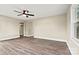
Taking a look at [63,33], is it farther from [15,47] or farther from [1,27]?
[1,27]

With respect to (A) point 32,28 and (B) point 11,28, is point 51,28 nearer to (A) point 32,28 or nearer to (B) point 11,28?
(A) point 32,28

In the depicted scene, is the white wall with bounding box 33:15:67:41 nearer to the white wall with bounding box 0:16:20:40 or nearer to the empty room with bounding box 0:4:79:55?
the empty room with bounding box 0:4:79:55

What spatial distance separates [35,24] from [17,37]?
1.51 feet

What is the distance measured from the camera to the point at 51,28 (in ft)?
6.33

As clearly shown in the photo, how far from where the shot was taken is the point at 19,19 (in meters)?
1.70

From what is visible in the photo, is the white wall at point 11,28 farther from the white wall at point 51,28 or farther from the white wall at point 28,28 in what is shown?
the white wall at point 51,28

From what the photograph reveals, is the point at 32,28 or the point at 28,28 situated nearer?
the point at 28,28

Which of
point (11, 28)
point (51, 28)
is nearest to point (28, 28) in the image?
point (11, 28)

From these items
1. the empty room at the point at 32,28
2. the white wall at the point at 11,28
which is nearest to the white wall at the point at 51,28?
the empty room at the point at 32,28

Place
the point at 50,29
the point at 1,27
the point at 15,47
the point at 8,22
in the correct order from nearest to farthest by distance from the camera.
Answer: the point at 1,27 → the point at 8,22 → the point at 50,29 → the point at 15,47

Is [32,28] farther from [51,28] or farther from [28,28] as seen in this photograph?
[51,28]

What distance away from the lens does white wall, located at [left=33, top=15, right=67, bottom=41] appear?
1904 millimetres

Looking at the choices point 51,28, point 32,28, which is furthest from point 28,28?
point 51,28
